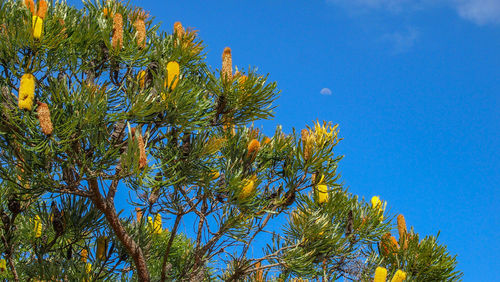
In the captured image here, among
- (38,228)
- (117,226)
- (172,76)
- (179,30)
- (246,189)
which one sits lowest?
(117,226)

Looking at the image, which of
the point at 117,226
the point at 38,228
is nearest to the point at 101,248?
the point at 117,226

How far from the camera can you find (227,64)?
2.66 meters

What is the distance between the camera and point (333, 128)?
2.76m

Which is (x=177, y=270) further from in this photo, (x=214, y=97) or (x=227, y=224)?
(x=214, y=97)

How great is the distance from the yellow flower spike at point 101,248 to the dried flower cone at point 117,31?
1.03 m

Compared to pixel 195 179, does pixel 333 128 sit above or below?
above

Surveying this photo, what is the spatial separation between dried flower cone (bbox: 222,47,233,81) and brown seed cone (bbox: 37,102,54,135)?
0.96 metres

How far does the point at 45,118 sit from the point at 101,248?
1.04 metres

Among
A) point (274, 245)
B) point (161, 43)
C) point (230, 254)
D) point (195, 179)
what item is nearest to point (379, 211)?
point (274, 245)

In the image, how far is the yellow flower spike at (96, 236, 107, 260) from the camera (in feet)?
9.07

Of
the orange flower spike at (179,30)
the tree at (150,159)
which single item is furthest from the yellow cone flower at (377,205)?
the orange flower spike at (179,30)

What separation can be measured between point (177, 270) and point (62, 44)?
171 cm

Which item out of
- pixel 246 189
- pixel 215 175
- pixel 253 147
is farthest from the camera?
pixel 215 175

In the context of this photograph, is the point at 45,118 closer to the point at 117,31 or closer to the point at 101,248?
the point at 117,31
